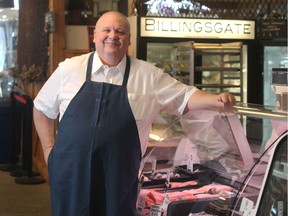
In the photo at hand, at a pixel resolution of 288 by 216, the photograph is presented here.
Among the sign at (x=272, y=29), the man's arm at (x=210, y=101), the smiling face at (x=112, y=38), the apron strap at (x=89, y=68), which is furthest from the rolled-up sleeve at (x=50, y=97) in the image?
the sign at (x=272, y=29)

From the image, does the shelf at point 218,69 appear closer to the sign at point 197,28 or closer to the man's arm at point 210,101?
the sign at point 197,28

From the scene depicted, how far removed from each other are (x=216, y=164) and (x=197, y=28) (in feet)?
11.7

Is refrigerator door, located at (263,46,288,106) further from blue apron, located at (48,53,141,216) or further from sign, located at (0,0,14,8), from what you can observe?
blue apron, located at (48,53,141,216)

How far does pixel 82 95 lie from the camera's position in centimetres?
266

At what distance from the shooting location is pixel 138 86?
8.82 ft

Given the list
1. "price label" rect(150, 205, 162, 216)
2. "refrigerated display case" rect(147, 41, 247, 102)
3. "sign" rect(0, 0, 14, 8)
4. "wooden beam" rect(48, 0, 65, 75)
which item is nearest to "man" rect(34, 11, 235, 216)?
"price label" rect(150, 205, 162, 216)

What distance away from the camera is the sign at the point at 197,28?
20.4 feet

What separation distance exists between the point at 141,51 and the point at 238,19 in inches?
52.7

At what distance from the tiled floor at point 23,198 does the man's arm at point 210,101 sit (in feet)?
11.3

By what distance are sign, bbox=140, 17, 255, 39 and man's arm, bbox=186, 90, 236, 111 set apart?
3541 millimetres

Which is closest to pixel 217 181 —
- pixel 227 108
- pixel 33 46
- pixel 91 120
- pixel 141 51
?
pixel 227 108

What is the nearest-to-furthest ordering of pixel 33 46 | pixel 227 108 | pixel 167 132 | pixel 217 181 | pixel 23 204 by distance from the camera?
pixel 227 108 < pixel 217 181 < pixel 167 132 < pixel 23 204 < pixel 33 46

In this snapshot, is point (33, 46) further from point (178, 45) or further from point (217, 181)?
point (217, 181)

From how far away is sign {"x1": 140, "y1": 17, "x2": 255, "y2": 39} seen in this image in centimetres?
621
